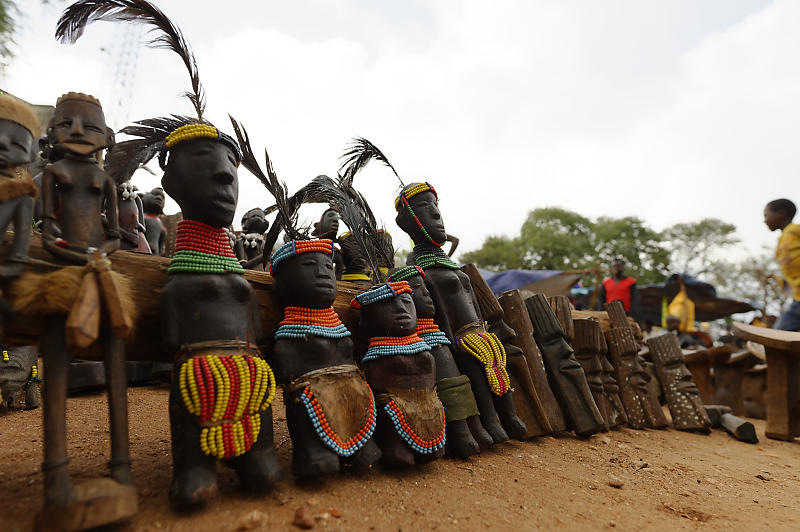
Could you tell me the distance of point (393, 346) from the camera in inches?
109

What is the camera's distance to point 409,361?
276 cm

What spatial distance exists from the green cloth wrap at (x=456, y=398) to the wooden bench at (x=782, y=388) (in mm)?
3989

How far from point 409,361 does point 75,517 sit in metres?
1.63

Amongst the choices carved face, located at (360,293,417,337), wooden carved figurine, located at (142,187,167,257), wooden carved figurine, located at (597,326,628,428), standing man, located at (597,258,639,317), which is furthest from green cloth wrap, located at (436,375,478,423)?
standing man, located at (597,258,639,317)

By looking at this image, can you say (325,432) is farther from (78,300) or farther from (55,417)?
(78,300)

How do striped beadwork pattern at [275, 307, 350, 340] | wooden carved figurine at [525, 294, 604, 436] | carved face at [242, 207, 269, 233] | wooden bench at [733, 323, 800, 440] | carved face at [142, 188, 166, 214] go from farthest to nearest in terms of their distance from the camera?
carved face at [242, 207, 269, 233], carved face at [142, 188, 166, 214], wooden bench at [733, 323, 800, 440], wooden carved figurine at [525, 294, 604, 436], striped beadwork pattern at [275, 307, 350, 340]

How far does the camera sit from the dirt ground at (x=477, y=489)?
6.57 ft

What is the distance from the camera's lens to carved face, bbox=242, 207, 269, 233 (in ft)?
20.2

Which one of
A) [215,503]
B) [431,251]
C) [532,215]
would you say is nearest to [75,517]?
[215,503]

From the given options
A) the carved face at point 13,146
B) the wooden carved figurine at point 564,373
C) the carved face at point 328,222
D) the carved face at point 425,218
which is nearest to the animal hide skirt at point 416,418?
the carved face at point 425,218

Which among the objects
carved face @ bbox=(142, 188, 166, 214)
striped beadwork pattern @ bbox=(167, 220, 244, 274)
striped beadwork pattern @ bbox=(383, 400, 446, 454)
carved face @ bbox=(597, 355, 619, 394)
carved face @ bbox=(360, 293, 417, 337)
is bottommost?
carved face @ bbox=(597, 355, 619, 394)

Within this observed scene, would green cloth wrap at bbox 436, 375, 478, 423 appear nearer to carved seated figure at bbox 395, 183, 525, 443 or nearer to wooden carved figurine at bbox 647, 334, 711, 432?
carved seated figure at bbox 395, 183, 525, 443

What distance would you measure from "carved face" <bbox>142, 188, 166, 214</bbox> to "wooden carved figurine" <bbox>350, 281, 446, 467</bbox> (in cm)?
410

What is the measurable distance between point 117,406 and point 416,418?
142cm
